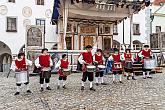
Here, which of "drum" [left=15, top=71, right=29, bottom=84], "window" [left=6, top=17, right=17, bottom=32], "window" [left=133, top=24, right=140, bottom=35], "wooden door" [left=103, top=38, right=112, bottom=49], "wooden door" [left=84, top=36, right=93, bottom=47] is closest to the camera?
"drum" [left=15, top=71, right=29, bottom=84]

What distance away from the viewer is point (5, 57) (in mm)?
32719

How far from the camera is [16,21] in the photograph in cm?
2980

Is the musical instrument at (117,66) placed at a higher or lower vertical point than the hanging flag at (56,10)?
lower

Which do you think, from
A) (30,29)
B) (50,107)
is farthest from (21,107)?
(30,29)

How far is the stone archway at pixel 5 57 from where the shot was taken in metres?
31.5

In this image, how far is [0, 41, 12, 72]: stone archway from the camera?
31.5 metres

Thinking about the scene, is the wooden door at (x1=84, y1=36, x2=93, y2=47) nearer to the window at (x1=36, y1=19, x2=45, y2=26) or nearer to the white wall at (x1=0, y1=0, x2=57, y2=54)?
the white wall at (x1=0, y1=0, x2=57, y2=54)

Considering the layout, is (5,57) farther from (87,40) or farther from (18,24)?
(87,40)

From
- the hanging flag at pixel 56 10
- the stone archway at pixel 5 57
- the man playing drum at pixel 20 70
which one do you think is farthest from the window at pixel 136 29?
the man playing drum at pixel 20 70

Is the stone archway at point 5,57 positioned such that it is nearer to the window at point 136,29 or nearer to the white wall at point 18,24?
the white wall at point 18,24

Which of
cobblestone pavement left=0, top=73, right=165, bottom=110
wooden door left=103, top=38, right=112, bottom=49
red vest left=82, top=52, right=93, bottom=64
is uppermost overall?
wooden door left=103, top=38, right=112, bottom=49

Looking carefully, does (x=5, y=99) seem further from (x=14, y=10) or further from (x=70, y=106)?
(x=14, y=10)

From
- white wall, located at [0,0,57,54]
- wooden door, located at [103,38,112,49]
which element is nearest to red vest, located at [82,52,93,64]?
wooden door, located at [103,38,112,49]

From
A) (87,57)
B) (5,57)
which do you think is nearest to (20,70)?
(87,57)
